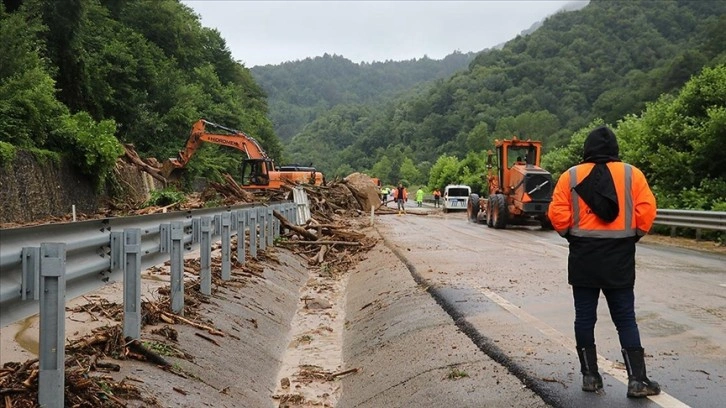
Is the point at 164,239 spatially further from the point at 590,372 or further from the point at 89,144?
the point at 89,144

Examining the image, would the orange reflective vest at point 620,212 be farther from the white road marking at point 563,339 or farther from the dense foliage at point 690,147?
the dense foliage at point 690,147

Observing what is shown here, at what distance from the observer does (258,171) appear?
30.8 m

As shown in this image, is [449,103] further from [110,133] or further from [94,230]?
[94,230]

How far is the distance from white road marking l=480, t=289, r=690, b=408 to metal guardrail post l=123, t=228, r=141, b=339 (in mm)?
3723

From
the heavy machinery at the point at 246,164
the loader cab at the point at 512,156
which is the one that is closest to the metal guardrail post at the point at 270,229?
the loader cab at the point at 512,156

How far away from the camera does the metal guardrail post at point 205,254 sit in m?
7.99

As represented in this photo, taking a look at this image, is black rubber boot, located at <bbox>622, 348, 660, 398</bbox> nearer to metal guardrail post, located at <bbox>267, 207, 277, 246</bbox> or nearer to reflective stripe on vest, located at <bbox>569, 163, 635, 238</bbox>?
reflective stripe on vest, located at <bbox>569, 163, 635, 238</bbox>

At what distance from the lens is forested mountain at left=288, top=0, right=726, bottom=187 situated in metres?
106

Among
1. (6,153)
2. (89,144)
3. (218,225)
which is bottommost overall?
(218,225)

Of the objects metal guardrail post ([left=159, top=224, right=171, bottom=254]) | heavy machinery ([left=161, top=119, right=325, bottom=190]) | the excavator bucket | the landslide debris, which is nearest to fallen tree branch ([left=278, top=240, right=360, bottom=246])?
the landslide debris

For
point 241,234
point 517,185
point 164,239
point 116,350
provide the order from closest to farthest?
1. point 116,350
2. point 164,239
3. point 241,234
4. point 517,185

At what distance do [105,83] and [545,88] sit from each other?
336ft

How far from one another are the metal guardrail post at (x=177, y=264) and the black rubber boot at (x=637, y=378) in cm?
421

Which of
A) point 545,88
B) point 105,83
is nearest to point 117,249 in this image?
point 105,83
